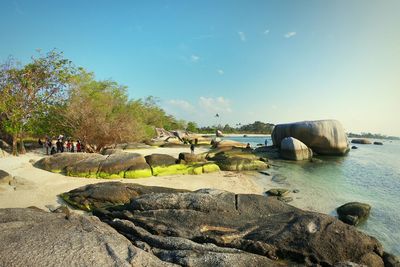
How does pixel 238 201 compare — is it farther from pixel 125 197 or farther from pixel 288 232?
pixel 125 197

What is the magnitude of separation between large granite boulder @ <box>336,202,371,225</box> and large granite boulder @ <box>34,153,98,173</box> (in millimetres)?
14268

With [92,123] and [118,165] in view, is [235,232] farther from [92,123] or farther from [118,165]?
[92,123]

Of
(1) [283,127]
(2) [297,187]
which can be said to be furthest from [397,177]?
(1) [283,127]

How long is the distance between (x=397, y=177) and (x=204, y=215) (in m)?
21.3

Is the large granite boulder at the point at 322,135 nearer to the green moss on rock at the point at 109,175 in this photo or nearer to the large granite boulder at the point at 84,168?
the green moss on rock at the point at 109,175

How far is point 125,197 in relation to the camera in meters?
10.3

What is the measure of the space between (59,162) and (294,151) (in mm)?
22906

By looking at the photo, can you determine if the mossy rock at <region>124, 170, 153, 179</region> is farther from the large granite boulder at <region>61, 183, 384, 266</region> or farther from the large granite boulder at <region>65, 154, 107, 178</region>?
the large granite boulder at <region>61, 183, 384, 266</region>

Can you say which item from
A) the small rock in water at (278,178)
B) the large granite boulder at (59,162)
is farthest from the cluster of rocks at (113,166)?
the small rock in water at (278,178)

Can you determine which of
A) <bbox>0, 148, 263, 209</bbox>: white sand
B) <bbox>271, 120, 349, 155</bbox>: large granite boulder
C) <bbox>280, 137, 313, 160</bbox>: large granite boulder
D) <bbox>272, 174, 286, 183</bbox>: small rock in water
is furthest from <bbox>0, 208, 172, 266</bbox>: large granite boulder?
<bbox>271, 120, 349, 155</bbox>: large granite boulder

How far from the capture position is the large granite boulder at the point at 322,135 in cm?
3169

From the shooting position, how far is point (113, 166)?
15.6 metres

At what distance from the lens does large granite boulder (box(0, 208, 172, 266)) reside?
167 inches

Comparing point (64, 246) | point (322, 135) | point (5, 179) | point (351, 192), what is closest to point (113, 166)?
point (5, 179)
